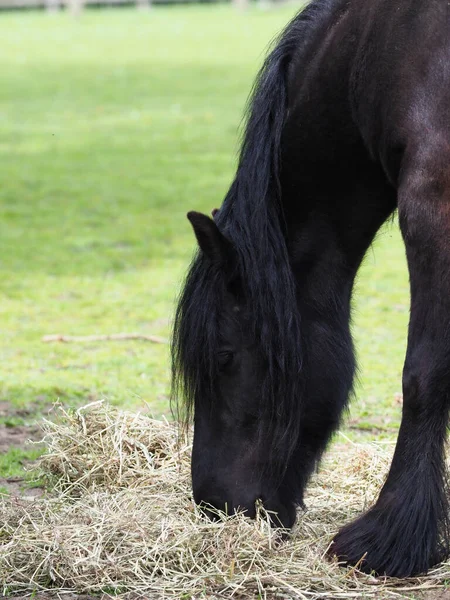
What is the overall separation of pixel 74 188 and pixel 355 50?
9394 millimetres

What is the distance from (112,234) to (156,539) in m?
7.20

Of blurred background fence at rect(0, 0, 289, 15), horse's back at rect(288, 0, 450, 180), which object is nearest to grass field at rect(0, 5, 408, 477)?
horse's back at rect(288, 0, 450, 180)

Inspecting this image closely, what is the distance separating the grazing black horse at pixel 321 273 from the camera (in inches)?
134

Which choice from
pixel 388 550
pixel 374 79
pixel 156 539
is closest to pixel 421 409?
pixel 388 550

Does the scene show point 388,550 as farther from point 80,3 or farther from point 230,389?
point 80,3

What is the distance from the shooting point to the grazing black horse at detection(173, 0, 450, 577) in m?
3.39

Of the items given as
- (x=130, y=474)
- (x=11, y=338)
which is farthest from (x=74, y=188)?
(x=130, y=474)

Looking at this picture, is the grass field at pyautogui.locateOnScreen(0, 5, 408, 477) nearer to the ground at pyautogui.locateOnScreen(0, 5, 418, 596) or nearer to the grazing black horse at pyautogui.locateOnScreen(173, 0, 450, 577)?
the ground at pyautogui.locateOnScreen(0, 5, 418, 596)

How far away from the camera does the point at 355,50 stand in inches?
146

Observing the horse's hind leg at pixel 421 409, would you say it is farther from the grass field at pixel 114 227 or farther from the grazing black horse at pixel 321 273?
the grass field at pixel 114 227

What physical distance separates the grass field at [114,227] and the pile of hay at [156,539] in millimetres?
484

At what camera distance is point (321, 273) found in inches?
153

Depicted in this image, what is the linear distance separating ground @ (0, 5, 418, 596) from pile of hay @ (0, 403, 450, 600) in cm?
40

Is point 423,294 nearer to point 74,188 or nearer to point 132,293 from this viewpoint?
point 132,293
